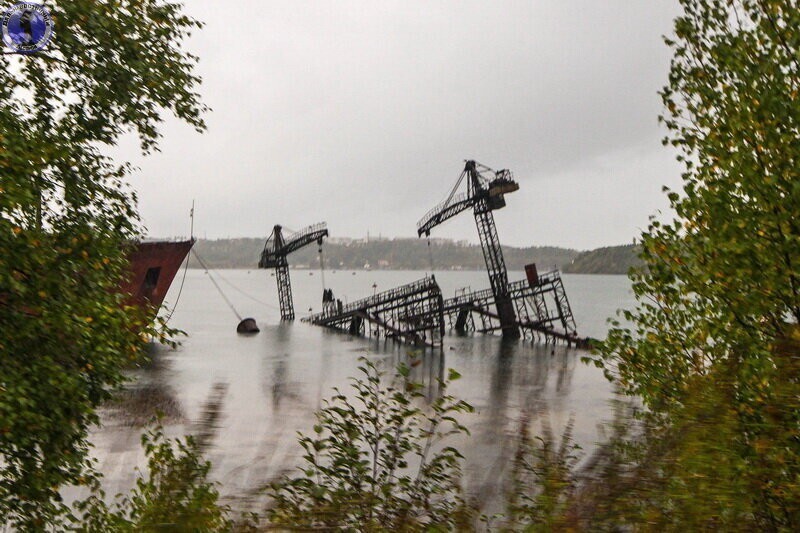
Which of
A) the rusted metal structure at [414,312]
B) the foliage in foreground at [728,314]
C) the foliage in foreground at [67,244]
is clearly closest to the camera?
the foliage in foreground at [728,314]

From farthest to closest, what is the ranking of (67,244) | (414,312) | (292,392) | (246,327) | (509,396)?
(246,327) < (414,312) < (292,392) < (509,396) < (67,244)

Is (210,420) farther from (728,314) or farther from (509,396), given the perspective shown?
(509,396)

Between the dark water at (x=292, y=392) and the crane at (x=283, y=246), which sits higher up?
the crane at (x=283, y=246)

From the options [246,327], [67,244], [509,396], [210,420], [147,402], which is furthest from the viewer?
[246,327]

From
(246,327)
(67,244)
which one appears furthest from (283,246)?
(67,244)

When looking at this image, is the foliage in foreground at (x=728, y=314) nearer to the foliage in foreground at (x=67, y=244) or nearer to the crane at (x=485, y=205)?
the foliage in foreground at (x=67, y=244)

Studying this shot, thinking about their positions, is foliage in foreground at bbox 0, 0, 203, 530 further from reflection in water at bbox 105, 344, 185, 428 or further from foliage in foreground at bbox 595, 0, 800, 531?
reflection in water at bbox 105, 344, 185, 428

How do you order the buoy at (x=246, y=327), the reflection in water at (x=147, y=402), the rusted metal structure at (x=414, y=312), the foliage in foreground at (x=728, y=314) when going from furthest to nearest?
the buoy at (x=246, y=327), the rusted metal structure at (x=414, y=312), the reflection in water at (x=147, y=402), the foliage in foreground at (x=728, y=314)

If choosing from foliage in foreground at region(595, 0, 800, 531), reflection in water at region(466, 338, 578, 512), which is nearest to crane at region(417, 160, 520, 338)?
reflection in water at region(466, 338, 578, 512)

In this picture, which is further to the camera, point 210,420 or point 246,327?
point 246,327

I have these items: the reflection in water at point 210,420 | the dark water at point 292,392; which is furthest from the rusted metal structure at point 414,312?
the reflection in water at point 210,420

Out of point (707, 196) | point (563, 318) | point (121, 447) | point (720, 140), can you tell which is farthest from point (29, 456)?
point (563, 318)

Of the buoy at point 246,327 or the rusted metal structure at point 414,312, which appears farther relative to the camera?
the buoy at point 246,327

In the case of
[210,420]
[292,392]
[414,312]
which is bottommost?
[292,392]
